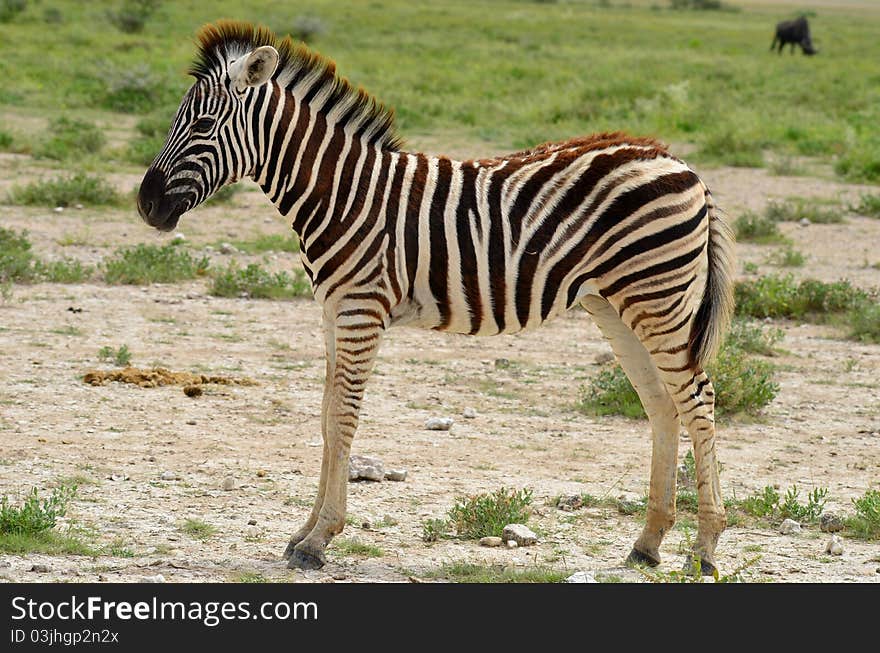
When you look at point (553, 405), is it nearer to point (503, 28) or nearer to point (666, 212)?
point (666, 212)

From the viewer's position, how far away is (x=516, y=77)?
31516 mm

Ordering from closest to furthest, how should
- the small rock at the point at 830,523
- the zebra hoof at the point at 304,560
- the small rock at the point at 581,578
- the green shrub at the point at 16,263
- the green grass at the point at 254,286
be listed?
the small rock at the point at 581,578 < the zebra hoof at the point at 304,560 < the small rock at the point at 830,523 < the green shrub at the point at 16,263 < the green grass at the point at 254,286

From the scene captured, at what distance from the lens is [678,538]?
6.81 metres

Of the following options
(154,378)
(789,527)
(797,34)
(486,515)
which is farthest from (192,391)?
(797,34)

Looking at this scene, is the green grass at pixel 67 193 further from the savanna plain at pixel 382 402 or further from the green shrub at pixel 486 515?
the green shrub at pixel 486 515

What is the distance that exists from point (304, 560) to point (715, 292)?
2.48 meters

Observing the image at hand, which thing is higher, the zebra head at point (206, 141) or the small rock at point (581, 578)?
the zebra head at point (206, 141)

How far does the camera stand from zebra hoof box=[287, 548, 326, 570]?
6.00 meters

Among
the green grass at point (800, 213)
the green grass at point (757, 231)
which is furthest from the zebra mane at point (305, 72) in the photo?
the green grass at point (800, 213)

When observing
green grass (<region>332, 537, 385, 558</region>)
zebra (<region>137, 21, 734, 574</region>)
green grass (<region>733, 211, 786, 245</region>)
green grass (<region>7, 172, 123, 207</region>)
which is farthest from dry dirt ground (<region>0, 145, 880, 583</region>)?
green grass (<region>733, 211, 786, 245</region>)

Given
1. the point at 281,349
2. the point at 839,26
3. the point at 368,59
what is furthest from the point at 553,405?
the point at 839,26

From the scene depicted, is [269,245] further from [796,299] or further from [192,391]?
[796,299]

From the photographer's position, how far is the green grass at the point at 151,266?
11.7 metres

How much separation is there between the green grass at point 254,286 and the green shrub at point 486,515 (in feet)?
17.5
